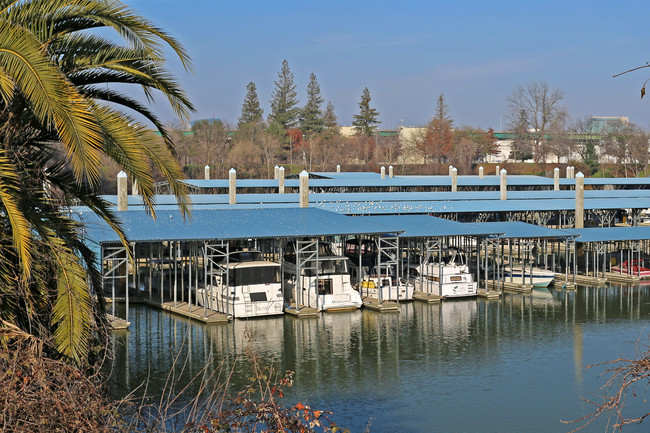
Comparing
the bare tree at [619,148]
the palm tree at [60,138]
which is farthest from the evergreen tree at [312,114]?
the palm tree at [60,138]

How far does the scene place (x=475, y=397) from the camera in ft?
73.2

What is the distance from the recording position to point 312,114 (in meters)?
128

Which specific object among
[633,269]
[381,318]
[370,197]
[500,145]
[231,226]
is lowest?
[381,318]

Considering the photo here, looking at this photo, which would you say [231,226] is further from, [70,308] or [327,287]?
[70,308]

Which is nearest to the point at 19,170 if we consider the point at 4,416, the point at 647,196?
the point at 4,416

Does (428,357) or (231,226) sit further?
(231,226)

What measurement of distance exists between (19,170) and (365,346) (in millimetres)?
18048

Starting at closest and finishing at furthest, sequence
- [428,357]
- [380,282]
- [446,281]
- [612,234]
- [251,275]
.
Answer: [428,357]
[251,275]
[380,282]
[446,281]
[612,234]

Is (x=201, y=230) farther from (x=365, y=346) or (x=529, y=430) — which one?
(x=529, y=430)

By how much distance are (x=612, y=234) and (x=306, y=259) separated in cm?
1993

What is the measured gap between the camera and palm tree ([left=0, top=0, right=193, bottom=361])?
391 inches

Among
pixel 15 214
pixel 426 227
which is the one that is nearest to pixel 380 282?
pixel 426 227

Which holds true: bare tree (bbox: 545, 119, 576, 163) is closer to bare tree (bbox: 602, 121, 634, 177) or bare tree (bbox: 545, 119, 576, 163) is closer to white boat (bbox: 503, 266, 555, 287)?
bare tree (bbox: 602, 121, 634, 177)

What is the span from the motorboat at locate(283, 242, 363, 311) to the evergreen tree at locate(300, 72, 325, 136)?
90956mm
